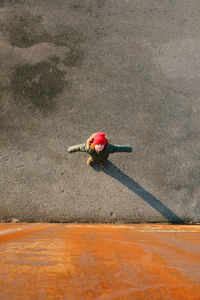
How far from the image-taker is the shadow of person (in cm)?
377

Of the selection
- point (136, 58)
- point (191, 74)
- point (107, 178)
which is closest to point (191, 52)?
point (191, 74)

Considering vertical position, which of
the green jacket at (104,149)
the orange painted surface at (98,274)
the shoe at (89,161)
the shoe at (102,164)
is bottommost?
the orange painted surface at (98,274)

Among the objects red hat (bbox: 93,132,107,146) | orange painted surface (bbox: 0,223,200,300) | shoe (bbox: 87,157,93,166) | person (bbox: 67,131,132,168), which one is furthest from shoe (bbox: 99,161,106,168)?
orange painted surface (bbox: 0,223,200,300)

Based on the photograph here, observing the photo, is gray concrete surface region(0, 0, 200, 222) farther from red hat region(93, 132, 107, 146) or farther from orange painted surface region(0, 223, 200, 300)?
orange painted surface region(0, 223, 200, 300)

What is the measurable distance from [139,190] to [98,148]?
128 centimetres

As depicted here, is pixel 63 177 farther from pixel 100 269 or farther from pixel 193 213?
pixel 100 269

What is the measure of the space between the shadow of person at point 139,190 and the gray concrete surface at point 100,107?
2 cm

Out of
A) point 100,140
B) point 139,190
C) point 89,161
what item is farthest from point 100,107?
point 139,190

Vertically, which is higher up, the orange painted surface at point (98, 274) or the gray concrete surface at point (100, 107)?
the gray concrete surface at point (100, 107)

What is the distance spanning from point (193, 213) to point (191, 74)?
2588 millimetres

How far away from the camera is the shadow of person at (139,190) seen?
3.77 meters

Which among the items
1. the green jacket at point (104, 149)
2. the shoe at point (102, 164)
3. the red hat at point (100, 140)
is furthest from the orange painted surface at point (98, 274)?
the shoe at point (102, 164)

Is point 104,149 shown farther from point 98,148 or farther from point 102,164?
point 102,164

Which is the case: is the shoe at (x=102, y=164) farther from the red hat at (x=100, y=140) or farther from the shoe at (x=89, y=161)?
the red hat at (x=100, y=140)
